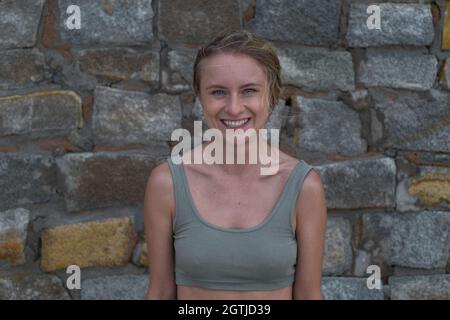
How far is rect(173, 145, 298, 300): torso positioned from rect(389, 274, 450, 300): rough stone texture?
2.85ft

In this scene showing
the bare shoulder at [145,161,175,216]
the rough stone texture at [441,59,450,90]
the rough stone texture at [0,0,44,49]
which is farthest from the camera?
the rough stone texture at [441,59,450,90]

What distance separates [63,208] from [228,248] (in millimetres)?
955

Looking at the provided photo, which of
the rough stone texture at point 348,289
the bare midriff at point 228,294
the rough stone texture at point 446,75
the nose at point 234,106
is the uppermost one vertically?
the rough stone texture at point 446,75

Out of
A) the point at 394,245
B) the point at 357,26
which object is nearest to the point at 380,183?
the point at 394,245

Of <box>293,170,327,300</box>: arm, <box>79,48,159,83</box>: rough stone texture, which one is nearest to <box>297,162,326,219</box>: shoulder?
<box>293,170,327,300</box>: arm

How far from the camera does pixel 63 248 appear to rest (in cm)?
223

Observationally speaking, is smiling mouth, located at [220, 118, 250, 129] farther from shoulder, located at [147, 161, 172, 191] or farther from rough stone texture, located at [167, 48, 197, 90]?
rough stone texture, located at [167, 48, 197, 90]

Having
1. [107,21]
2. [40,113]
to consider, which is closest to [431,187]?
[107,21]

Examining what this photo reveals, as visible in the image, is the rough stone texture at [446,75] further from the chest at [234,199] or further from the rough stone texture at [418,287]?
the chest at [234,199]

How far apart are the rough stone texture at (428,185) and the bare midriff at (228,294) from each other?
912 mm

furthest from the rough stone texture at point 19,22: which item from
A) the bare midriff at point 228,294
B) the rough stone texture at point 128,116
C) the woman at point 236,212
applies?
the bare midriff at point 228,294

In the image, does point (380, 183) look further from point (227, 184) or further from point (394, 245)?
point (227, 184)

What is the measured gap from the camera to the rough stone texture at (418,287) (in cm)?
234

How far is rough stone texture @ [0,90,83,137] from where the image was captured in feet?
7.23
